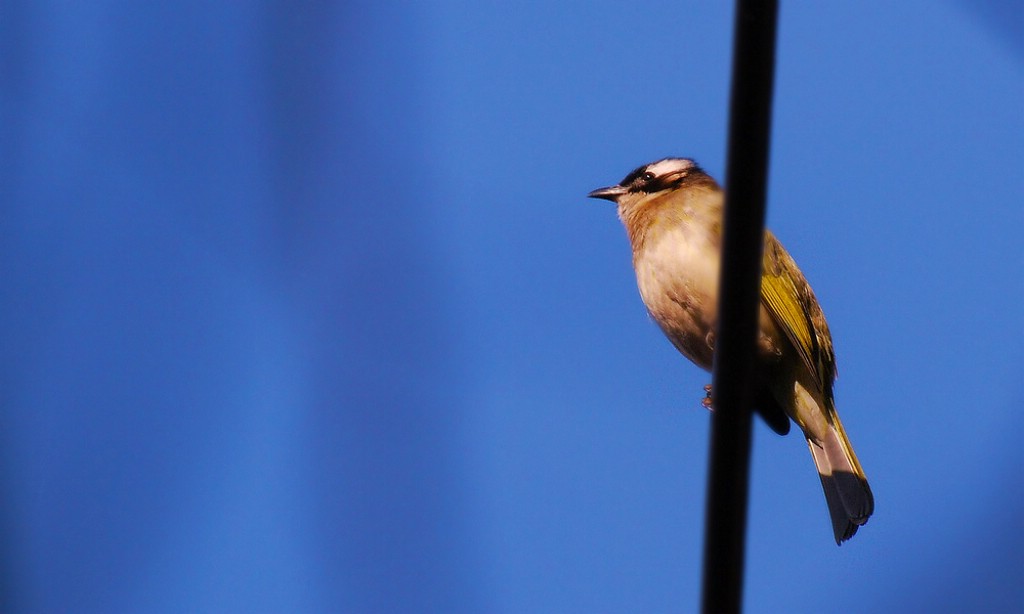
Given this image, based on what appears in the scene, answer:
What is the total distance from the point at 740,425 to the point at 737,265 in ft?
0.89

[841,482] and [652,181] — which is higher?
[652,181]

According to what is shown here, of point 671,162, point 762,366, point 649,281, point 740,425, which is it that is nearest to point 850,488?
point 762,366

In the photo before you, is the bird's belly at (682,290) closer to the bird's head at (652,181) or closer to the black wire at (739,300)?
the bird's head at (652,181)

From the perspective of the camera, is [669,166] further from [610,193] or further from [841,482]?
[841,482]

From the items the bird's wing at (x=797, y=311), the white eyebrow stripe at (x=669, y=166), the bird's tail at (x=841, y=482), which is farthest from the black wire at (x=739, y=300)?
the white eyebrow stripe at (x=669, y=166)

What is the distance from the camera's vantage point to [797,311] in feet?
18.3

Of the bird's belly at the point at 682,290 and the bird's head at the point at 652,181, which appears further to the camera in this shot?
the bird's head at the point at 652,181

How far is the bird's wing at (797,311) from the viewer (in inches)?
213

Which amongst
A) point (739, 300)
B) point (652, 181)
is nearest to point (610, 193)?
point (652, 181)

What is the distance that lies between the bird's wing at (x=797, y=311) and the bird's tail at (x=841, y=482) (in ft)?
0.87

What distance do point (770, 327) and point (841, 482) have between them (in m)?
0.82

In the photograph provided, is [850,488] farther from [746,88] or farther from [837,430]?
[746,88]

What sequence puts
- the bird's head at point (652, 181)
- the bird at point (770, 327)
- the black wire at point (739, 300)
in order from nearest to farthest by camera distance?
the black wire at point (739, 300), the bird at point (770, 327), the bird's head at point (652, 181)

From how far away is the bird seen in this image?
5.22 meters
